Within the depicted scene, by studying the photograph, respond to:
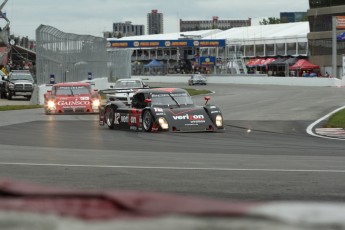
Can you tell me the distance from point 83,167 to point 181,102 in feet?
34.2

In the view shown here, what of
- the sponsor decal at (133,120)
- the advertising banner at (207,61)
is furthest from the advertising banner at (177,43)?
the sponsor decal at (133,120)

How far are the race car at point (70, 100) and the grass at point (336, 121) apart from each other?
10.0 metres

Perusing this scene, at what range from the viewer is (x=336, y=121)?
84.8 ft

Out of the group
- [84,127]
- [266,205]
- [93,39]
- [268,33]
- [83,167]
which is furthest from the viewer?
[268,33]

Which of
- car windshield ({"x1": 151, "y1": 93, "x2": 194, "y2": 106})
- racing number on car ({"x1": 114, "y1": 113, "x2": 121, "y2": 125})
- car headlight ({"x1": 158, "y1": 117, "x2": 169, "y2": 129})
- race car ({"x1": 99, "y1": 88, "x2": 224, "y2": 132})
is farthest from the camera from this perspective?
racing number on car ({"x1": 114, "y1": 113, "x2": 121, "y2": 125})

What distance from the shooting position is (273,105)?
121 ft

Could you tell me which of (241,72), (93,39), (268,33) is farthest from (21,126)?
(268,33)

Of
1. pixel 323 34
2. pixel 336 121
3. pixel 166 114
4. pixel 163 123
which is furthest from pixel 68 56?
pixel 323 34

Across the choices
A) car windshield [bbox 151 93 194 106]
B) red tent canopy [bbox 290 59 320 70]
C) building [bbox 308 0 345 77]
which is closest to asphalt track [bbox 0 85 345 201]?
car windshield [bbox 151 93 194 106]

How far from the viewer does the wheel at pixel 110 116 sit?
24.6 meters

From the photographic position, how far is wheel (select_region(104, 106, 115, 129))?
80.6 ft

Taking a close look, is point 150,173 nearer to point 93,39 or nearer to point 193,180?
point 193,180

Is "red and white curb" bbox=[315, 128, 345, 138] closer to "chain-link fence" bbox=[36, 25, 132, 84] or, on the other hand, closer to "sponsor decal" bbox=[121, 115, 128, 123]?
"sponsor decal" bbox=[121, 115, 128, 123]

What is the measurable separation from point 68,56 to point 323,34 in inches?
2036
